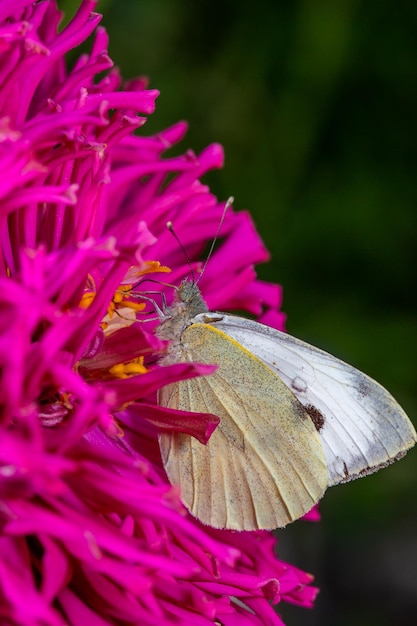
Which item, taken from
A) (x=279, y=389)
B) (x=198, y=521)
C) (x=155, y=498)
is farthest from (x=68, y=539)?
(x=279, y=389)

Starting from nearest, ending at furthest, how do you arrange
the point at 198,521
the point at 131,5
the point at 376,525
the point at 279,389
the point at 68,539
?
the point at 68,539 < the point at 198,521 < the point at 279,389 < the point at 131,5 < the point at 376,525

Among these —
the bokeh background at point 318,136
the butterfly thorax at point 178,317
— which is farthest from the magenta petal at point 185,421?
the bokeh background at point 318,136

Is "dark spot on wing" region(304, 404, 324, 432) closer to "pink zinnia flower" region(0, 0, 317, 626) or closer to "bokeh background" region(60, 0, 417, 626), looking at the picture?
"pink zinnia flower" region(0, 0, 317, 626)

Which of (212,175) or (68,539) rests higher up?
(212,175)

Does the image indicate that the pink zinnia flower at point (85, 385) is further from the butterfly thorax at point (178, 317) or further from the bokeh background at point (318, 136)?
the bokeh background at point (318, 136)

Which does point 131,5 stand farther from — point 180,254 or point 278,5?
point 180,254

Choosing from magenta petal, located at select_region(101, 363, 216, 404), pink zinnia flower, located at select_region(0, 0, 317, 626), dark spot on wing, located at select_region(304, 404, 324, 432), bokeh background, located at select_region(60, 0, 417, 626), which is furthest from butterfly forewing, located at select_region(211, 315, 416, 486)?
bokeh background, located at select_region(60, 0, 417, 626)
